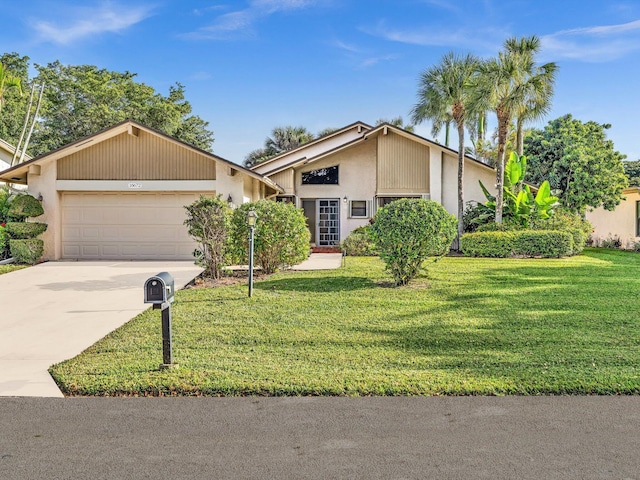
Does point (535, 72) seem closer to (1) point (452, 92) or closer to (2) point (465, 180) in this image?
(1) point (452, 92)

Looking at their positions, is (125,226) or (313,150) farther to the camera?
(313,150)

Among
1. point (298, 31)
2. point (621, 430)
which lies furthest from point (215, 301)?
point (298, 31)

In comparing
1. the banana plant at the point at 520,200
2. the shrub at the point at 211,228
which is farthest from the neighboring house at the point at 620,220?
the shrub at the point at 211,228

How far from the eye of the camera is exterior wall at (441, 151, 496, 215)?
20.7m

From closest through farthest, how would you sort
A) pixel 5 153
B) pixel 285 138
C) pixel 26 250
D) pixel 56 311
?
pixel 56 311
pixel 26 250
pixel 5 153
pixel 285 138

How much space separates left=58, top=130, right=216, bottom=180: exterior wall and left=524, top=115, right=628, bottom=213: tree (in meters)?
16.3

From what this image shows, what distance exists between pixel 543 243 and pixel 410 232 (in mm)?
9538

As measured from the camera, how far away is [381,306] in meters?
→ 8.38

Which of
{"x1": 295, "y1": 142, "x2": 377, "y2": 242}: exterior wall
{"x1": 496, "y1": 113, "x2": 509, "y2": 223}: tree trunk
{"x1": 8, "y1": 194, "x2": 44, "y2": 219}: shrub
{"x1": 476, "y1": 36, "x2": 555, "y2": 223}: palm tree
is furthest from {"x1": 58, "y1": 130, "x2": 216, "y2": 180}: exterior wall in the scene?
{"x1": 496, "y1": 113, "x2": 509, "y2": 223}: tree trunk

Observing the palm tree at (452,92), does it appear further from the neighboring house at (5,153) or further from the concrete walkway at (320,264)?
the neighboring house at (5,153)

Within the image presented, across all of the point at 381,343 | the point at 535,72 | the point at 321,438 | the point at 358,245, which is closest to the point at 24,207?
the point at 358,245

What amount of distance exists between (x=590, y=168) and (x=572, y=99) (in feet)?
10.6

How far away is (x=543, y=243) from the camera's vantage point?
1725 cm

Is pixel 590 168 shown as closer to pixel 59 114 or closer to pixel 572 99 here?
pixel 572 99
